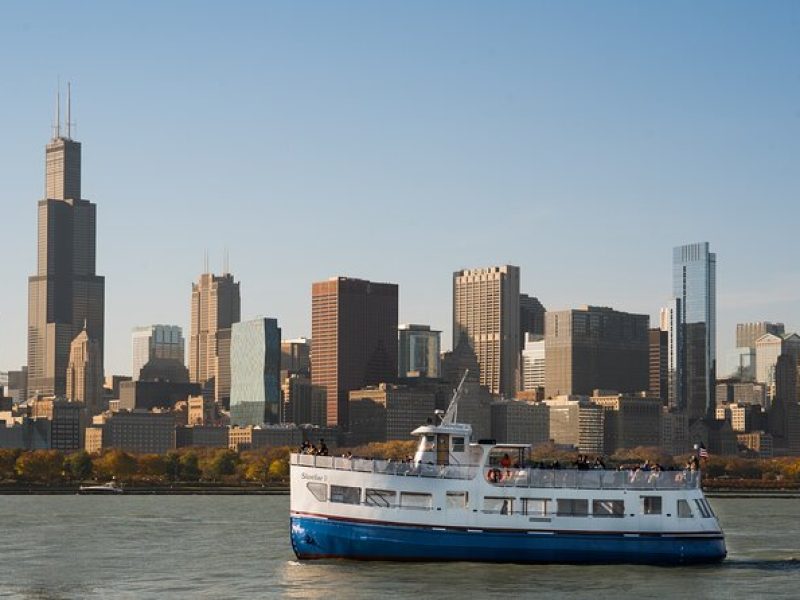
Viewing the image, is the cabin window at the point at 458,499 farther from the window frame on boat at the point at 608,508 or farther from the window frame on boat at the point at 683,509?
the window frame on boat at the point at 683,509

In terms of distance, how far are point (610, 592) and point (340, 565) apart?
42.2ft

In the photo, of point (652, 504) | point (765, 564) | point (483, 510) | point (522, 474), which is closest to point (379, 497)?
point (483, 510)

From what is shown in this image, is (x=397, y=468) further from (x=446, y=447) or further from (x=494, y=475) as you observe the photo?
(x=494, y=475)

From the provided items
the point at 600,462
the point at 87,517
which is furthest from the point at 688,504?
the point at 87,517

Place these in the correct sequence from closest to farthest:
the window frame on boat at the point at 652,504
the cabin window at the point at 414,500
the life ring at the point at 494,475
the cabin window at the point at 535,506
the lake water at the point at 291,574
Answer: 1. the lake water at the point at 291,574
2. the cabin window at the point at 414,500
3. the cabin window at the point at 535,506
4. the life ring at the point at 494,475
5. the window frame on boat at the point at 652,504

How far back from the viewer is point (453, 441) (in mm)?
80375

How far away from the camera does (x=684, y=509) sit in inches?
3155

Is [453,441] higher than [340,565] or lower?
higher

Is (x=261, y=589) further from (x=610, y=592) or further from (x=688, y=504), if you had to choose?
(x=688, y=504)

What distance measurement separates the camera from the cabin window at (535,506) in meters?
78.6

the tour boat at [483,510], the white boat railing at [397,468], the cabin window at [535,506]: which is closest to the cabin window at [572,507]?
the tour boat at [483,510]

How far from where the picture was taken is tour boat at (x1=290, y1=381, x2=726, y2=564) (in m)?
77.9

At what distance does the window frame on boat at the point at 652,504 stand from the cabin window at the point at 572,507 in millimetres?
2689

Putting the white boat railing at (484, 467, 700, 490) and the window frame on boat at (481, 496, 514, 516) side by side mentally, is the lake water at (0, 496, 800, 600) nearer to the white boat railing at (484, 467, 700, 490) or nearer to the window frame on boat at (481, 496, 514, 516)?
the window frame on boat at (481, 496, 514, 516)
